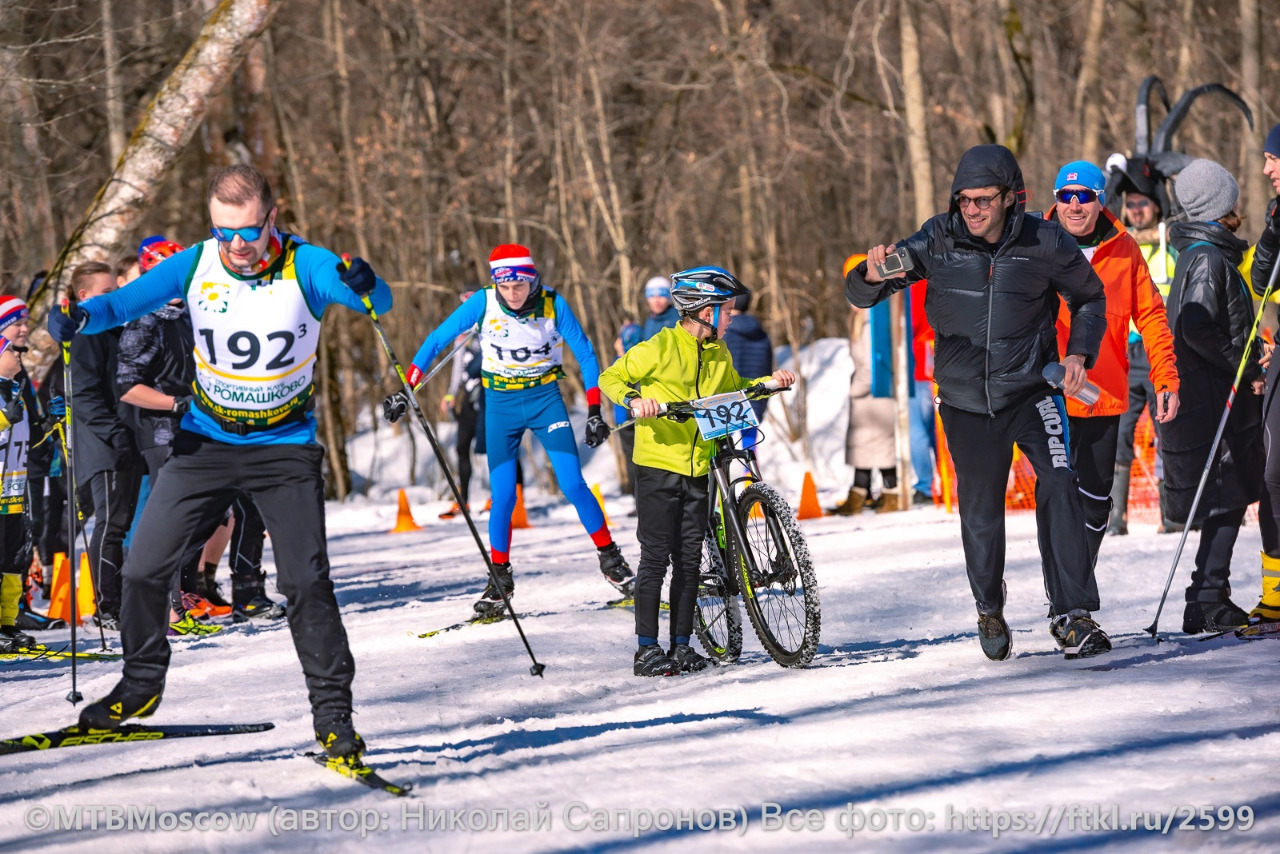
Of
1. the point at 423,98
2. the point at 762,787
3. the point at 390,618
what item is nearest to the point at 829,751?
the point at 762,787

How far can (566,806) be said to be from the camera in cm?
411

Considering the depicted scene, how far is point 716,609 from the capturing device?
6820 millimetres

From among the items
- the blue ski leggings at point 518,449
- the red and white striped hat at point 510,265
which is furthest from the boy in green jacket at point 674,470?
the red and white striped hat at point 510,265

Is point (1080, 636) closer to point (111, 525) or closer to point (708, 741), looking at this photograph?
point (708, 741)

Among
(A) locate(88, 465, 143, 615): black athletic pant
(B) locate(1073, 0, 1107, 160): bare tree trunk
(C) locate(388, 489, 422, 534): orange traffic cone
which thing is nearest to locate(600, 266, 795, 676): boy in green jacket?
(A) locate(88, 465, 143, 615): black athletic pant

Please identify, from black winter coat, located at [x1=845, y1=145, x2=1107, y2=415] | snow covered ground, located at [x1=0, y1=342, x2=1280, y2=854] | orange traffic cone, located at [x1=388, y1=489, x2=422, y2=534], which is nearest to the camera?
snow covered ground, located at [x1=0, y1=342, x2=1280, y2=854]

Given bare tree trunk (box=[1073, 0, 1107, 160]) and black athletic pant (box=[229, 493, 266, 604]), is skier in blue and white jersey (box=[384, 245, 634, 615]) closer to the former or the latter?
black athletic pant (box=[229, 493, 266, 604])

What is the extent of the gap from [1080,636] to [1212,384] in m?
1.91

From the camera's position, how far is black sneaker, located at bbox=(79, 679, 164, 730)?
194 inches

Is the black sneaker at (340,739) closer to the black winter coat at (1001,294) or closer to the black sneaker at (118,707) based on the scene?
the black sneaker at (118,707)

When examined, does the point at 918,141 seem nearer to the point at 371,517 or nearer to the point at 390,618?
the point at 371,517

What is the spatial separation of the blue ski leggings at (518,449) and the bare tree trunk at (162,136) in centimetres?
390

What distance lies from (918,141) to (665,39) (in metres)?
12.3

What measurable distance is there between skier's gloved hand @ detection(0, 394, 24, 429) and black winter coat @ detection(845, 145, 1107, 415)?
185 inches
